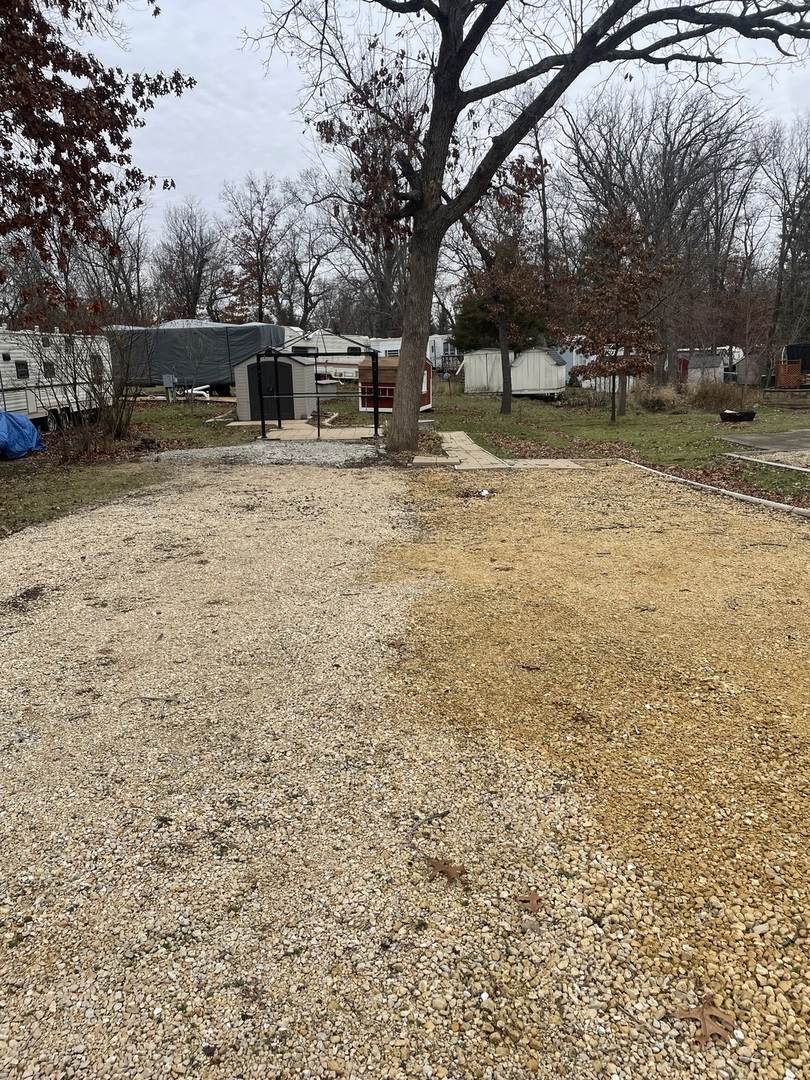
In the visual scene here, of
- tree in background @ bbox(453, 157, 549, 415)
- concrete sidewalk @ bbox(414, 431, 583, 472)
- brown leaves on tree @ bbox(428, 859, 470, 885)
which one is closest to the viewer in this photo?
brown leaves on tree @ bbox(428, 859, 470, 885)

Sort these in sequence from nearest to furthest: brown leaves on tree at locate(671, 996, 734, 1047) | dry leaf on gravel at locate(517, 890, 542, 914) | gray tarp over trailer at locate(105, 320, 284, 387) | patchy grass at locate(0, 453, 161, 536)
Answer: brown leaves on tree at locate(671, 996, 734, 1047), dry leaf on gravel at locate(517, 890, 542, 914), patchy grass at locate(0, 453, 161, 536), gray tarp over trailer at locate(105, 320, 284, 387)

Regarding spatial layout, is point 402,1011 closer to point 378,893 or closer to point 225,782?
point 378,893

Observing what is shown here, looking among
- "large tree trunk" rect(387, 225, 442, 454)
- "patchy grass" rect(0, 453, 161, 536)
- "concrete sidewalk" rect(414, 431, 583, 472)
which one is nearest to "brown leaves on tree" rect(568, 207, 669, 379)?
"concrete sidewalk" rect(414, 431, 583, 472)

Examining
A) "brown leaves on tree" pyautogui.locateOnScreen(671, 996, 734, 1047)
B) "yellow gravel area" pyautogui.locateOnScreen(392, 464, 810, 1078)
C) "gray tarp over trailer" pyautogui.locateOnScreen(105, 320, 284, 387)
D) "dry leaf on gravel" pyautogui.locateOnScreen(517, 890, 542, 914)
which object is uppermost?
"gray tarp over trailer" pyautogui.locateOnScreen(105, 320, 284, 387)

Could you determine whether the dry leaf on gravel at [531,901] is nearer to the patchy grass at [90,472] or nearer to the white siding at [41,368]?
the patchy grass at [90,472]

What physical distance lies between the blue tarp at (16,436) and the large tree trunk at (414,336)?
22.4ft

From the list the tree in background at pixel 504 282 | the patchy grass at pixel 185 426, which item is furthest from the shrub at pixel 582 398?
the patchy grass at pixel 185 426

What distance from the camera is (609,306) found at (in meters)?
17.9

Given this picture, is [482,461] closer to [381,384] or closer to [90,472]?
[90,472]

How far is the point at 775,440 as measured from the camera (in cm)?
1263

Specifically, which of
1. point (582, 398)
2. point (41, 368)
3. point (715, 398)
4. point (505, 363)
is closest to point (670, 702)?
point (41, 368)

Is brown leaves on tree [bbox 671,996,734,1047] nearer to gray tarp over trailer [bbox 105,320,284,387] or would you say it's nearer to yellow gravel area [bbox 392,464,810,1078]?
yellow gravel area [bbox 392,464,810,1078]

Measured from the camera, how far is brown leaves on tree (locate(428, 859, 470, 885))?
81.9 inches

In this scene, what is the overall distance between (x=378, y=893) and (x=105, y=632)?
9.02 ft
